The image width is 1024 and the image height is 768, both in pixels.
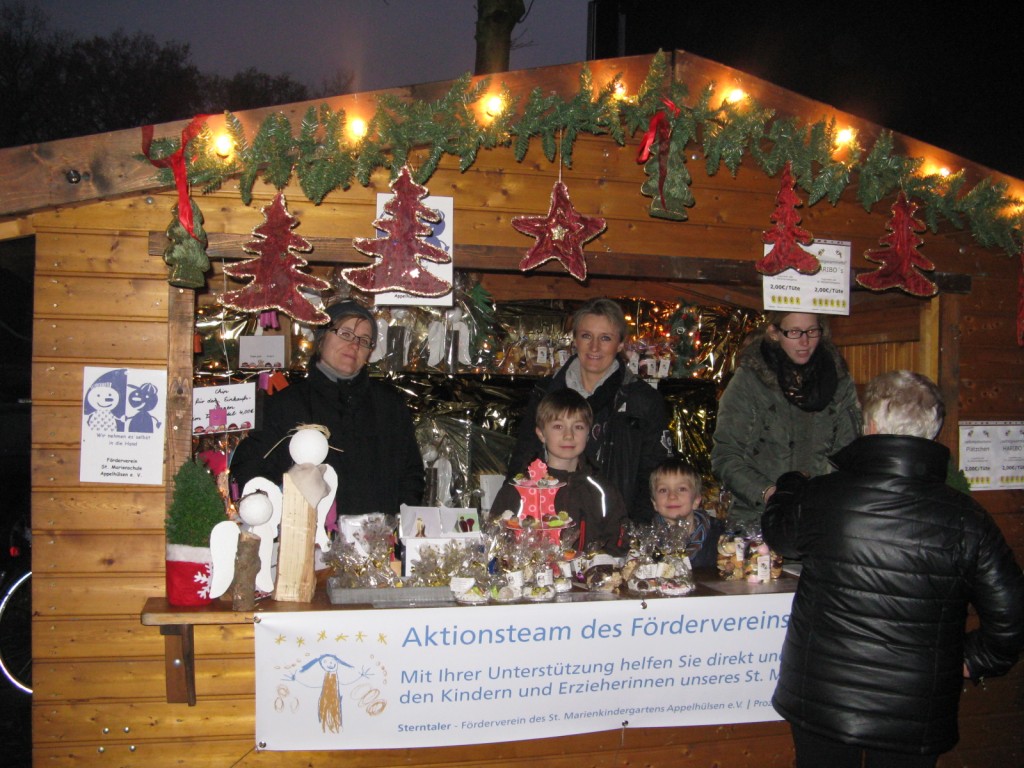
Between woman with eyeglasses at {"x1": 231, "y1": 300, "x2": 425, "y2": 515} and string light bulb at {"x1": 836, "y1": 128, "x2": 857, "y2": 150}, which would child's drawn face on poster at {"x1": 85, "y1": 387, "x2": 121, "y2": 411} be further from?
string light bulb at {"x1": 836, "y1": 128, "x2": 857, "y2": 150}

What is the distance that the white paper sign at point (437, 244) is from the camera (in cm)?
354

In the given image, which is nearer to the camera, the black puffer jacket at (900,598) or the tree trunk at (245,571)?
the black puffer jacket at (900,598)

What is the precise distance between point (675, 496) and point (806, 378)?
0.83 m

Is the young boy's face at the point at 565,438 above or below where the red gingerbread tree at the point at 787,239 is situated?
below

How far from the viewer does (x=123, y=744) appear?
11.0ft

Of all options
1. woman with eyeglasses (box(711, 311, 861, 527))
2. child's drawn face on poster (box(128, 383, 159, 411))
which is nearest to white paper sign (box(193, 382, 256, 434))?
child's drawn face on poster (box(128, 383, 159, 411))

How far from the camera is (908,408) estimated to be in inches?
98.2

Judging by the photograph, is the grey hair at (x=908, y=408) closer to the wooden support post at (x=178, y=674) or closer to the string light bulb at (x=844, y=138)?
the string light bulb at (x=844, y=138)

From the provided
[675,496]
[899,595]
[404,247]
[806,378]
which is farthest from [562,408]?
[899,595]

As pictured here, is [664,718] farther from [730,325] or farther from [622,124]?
[730,325]

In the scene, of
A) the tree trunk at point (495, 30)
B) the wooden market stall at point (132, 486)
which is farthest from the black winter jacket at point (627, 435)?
the tree trunk at point (495, 30)

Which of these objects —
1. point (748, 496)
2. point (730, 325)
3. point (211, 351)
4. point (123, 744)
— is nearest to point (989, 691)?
point (748, 496)

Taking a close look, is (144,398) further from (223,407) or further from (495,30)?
(495,30)

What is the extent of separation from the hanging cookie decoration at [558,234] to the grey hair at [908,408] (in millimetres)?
1414
